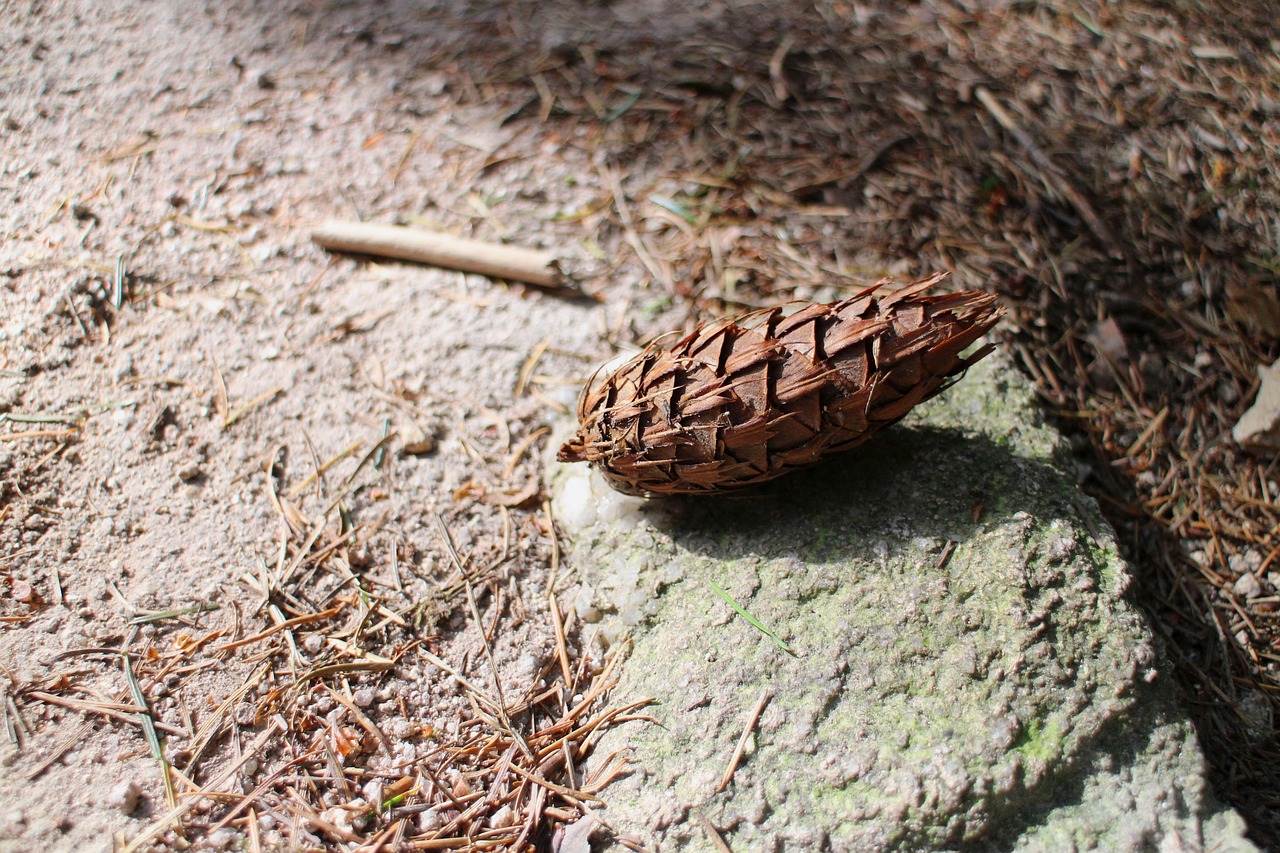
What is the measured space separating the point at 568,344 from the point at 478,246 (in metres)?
0.39

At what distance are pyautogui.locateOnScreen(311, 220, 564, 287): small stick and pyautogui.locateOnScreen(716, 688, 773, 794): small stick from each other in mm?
1271

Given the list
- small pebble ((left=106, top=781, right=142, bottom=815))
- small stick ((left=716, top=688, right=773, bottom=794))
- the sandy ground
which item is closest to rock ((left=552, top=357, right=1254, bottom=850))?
small stick ((left=716, top=688, right=773, bottom=794))

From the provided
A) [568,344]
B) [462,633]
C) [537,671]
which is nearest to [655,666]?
[537,671]

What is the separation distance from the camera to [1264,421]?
196cm

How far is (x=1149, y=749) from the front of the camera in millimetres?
1479

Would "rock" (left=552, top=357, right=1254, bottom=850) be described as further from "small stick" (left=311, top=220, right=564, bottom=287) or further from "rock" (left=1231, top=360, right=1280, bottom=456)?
"small stick" (left=311, top=220, right=564, bottom=287)

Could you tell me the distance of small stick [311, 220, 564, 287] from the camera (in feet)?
7.54

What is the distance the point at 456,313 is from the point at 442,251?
20 centimetres

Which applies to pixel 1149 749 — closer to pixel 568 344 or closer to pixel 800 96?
pixel 568 344

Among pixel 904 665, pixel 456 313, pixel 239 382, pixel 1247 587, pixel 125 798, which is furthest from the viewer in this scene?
pixel 456 313

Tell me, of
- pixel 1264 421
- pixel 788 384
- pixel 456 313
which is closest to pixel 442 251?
pixel 456 313

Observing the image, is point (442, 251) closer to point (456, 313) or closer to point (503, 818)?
point (456, 313)

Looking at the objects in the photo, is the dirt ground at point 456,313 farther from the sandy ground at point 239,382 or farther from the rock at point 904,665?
the rock at point 904,665

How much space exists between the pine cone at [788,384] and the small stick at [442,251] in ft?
2.68
